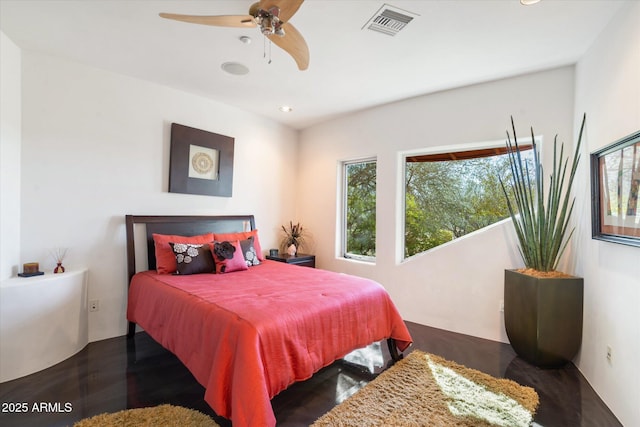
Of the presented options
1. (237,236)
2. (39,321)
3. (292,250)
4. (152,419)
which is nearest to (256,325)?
(152,419)

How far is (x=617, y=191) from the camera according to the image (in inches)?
77.2

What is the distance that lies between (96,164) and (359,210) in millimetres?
3139

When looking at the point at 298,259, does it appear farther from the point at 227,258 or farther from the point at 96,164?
the point at 96,164

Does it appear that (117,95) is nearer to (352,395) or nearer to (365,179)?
(365,179)

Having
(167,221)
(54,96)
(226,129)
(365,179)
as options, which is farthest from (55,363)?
(365,179)

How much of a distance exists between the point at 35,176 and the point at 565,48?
4.67 meters

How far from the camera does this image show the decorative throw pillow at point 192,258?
9.63ft

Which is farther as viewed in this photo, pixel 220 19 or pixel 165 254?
pixel 165 254

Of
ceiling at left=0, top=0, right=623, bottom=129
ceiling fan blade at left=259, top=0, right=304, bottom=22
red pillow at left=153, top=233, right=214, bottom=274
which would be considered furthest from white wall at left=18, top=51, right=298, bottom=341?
ceiling fan blade at left=259, top=0, right=304, bottom=22

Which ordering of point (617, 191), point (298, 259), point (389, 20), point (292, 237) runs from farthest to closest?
point (292, 237) < point (298, 259) < point (389, 20) < point (617, 191)

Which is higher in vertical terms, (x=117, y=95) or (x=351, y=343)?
(x=117, y=95)

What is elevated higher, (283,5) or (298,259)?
(283,5)

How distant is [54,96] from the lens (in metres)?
2.74

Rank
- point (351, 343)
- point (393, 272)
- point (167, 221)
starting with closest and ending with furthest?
point (351, 343) → point (167, 221) → point (393, 272)
